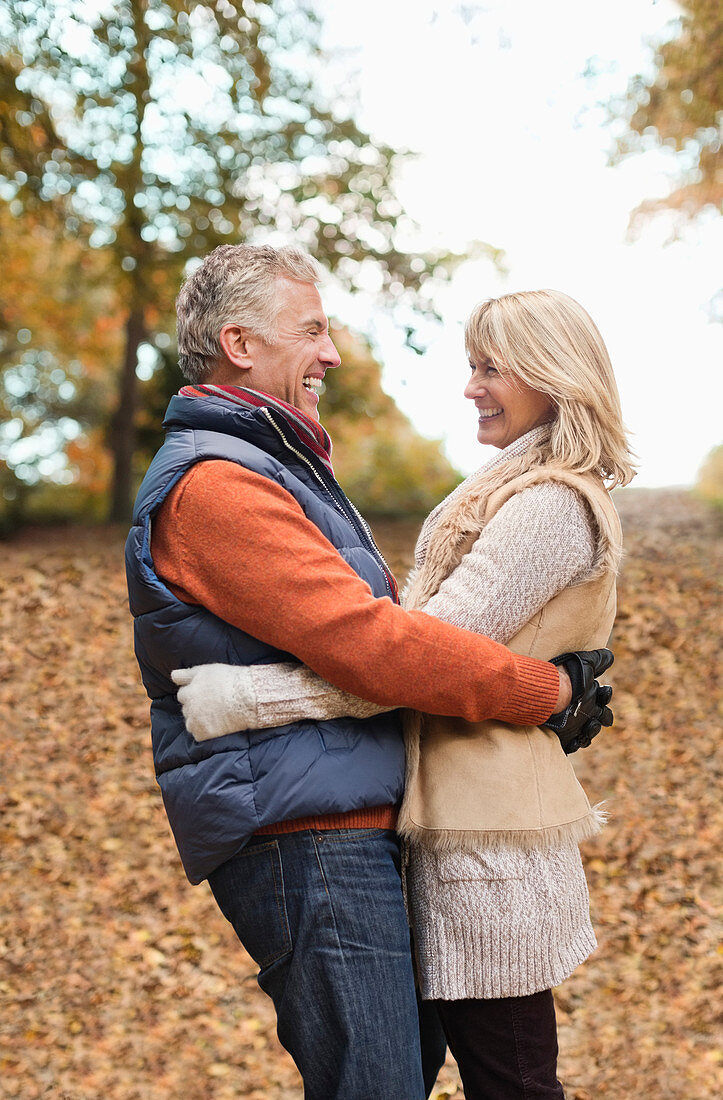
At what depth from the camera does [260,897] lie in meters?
1.82

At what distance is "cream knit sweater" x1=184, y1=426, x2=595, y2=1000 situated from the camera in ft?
6.18

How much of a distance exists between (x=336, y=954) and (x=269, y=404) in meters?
1.09

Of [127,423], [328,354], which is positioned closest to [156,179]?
[127,423]

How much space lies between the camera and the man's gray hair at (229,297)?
6.68 ft

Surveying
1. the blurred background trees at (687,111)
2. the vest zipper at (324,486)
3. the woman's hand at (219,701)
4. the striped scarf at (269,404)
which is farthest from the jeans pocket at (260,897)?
the blurred background trees at (687,111)

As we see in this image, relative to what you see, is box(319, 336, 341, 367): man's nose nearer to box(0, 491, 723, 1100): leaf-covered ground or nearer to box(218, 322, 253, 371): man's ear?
box(218, 322, 253, 371): man's ear

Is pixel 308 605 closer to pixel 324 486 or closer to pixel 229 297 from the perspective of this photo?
pixel 324 486

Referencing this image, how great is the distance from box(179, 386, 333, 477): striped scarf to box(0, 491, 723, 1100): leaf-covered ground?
3.28 meters

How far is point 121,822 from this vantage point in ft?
18.5

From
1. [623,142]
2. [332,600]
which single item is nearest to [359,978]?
[332,600]

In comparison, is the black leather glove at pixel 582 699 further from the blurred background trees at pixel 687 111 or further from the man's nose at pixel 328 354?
the blurred background trees at pixel 687 111

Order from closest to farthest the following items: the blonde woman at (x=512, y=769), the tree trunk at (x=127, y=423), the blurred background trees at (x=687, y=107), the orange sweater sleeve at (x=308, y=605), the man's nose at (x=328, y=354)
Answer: the orange sweater sleeve at (x=308, y=605), the blonde woman at (x=512, y=769), the man's nose at (x=328, y=354), the blurred background trees at (x=687, y=107), the tree trunk at (x=127, y=423)

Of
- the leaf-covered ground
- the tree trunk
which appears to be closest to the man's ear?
the leaf-covered ground

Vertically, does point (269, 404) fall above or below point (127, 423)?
below
